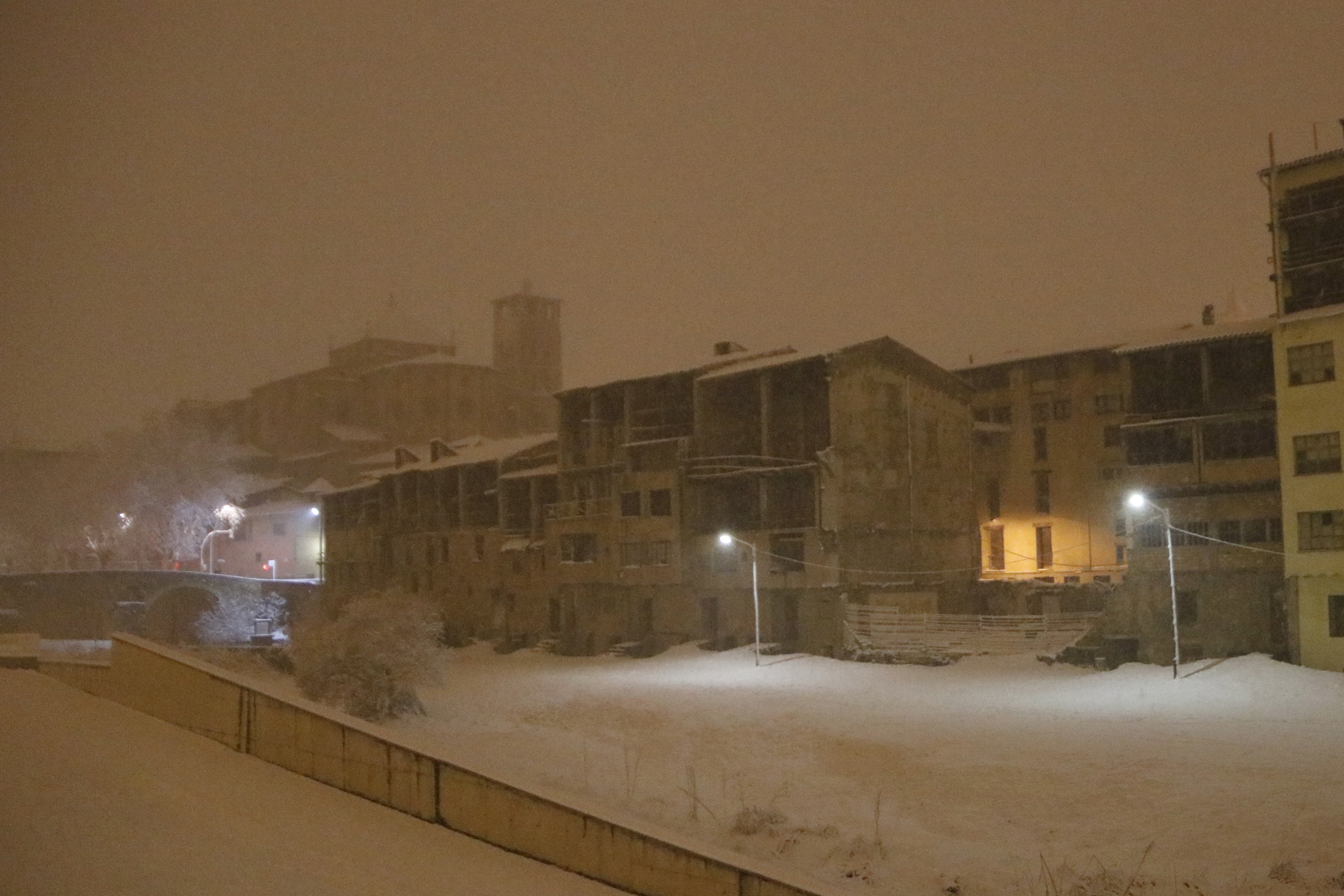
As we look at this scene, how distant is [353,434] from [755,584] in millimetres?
58644

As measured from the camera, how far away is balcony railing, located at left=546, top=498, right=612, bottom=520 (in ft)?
174

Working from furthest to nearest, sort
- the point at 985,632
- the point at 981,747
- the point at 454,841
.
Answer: the point at 985,632
the point at 981,747
the point at 454,841

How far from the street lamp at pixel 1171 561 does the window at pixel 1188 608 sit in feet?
0.41

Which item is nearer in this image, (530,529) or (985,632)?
(985,632)

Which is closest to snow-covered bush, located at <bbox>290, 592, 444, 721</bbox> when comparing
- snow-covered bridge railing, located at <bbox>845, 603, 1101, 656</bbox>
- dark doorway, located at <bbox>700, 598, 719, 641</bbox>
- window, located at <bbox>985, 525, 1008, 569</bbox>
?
dark doorway, located at <bbox>700, 598, 719, 641</bbox>

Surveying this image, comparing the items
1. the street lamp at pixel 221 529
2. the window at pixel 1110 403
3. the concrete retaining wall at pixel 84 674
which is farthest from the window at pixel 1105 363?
the street lamp at pixel 221 529

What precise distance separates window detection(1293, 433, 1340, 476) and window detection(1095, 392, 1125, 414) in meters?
18.2

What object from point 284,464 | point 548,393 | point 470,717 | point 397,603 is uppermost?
point 548,393

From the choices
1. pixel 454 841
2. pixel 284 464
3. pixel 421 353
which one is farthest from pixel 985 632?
pixel 421 353

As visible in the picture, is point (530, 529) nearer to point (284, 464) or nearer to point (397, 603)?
point (397, 603)

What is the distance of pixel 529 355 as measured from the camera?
106312 millimetres

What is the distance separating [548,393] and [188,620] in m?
45.2

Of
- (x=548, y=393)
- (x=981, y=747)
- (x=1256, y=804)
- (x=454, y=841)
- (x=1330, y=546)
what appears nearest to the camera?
(x=454, y=841)

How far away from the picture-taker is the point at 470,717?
35.8 meters
